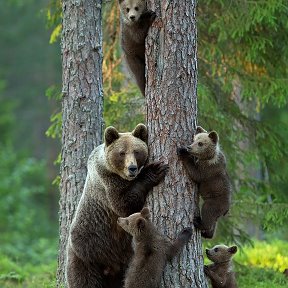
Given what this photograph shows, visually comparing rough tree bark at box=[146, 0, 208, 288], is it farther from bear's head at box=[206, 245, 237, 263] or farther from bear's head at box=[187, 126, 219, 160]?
bear's head at box=[206, 245, 237, 263]

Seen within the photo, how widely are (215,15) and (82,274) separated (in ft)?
16.5

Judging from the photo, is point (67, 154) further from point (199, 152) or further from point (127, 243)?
point (199, 152)

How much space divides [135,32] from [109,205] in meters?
1.89

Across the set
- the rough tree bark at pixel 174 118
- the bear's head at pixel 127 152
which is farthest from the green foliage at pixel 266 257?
the bear's head at pixel 127 152

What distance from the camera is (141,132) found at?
767 cm

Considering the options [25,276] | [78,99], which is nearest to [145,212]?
[78,99]

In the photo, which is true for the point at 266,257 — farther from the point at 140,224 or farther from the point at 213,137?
the point at 140,224

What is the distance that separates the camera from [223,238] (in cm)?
1191

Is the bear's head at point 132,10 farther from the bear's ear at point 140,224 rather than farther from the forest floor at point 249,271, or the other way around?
the forest floor at point 249,271

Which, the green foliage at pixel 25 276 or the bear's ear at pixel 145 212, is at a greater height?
the bear's ear at pixel 145 212

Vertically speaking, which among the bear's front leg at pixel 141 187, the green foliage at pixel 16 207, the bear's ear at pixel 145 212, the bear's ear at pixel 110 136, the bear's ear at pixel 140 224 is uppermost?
the bear's ear at pixel 110 136

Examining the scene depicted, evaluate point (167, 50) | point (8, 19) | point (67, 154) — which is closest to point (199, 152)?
point (167, 50)

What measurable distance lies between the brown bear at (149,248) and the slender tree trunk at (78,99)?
8.83ft

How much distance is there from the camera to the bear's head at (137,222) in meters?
7.28
